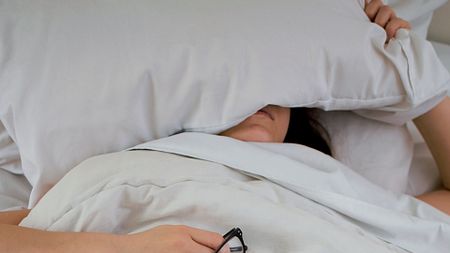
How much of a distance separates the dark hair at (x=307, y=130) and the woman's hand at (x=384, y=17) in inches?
7.2

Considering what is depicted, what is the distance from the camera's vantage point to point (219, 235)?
545 mm

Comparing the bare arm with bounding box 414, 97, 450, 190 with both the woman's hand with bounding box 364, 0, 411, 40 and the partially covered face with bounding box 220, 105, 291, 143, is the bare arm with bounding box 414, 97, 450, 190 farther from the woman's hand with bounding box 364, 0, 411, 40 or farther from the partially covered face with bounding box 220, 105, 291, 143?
the partially covered face with bounding box 220, 105, 291, 143

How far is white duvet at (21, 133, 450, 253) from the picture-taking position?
0.56m

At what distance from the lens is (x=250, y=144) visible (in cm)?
68

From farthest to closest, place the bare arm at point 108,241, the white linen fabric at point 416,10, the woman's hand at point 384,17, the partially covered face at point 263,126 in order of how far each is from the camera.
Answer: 1. the white linen fabric at point 416,10
2. the woman's hand at point 384,17
3. the partially covered face at point 263,126
4. the bare arm at point 108,241

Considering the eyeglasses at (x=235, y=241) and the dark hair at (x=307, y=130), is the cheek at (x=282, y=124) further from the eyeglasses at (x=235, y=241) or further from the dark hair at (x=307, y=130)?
the eyeglasses at (x=235, y=241)

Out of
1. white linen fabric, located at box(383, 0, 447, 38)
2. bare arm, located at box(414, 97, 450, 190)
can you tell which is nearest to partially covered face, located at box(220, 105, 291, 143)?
bare arm, located at box(414, 97, 450, 190)

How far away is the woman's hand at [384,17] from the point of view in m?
0.85

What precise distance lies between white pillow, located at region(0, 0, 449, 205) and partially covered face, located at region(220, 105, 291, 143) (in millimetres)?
49

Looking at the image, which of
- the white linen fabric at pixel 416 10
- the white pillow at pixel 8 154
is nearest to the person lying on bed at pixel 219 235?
the white pillow at pixel 8 154

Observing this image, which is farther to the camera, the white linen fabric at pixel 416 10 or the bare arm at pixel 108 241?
the white linen fabric at pixel 416 10

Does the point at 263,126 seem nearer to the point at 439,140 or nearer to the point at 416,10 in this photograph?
the point at 439,140

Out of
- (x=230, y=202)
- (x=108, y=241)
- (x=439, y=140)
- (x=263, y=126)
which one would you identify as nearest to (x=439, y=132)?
(x=439, y=140)

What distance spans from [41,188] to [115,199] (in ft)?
0.50
